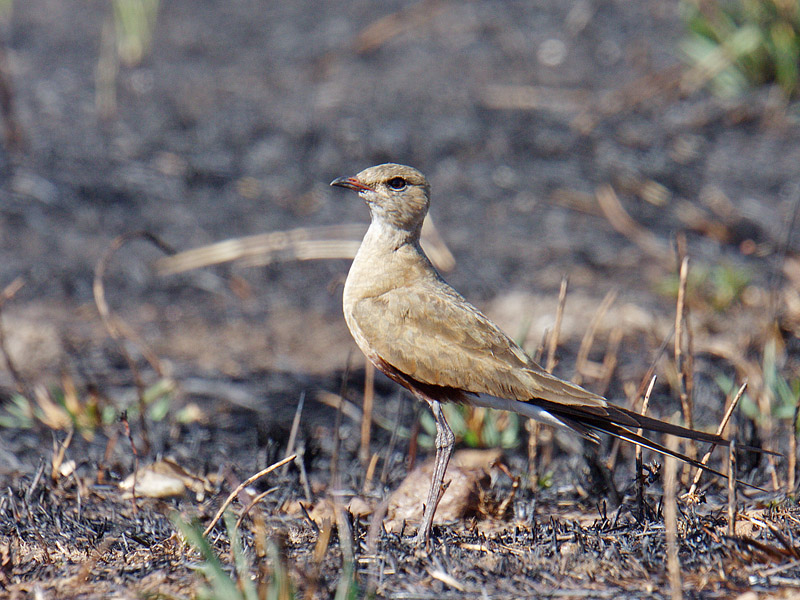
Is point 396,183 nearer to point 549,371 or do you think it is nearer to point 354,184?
point 354,184

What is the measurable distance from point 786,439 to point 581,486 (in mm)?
1258

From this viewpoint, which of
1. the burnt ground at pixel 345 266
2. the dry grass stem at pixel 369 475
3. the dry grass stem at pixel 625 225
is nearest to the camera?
the burnt ground at pixel 345 266

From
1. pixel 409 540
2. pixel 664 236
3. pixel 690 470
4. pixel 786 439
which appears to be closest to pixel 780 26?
pixel 664 236

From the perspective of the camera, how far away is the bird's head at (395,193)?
139 inches

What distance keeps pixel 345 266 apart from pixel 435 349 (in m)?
3.30

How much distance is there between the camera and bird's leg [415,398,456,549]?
9.85 ft

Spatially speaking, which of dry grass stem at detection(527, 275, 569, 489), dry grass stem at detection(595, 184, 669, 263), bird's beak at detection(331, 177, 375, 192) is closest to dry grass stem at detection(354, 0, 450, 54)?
dry grass stem at detection(595, 184, 669, 263)

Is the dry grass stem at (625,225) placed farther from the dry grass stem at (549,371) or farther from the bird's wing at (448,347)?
the bird's wing at (448,347)

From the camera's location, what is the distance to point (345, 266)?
640 centimetres

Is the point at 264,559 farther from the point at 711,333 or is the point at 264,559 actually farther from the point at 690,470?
the point at 711,333

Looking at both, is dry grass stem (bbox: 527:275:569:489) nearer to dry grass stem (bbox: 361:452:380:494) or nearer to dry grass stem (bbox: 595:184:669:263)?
dry grass stem (bbox: 361:452:380:494)

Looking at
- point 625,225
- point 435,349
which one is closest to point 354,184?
point 435,349

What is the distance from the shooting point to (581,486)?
360 cm

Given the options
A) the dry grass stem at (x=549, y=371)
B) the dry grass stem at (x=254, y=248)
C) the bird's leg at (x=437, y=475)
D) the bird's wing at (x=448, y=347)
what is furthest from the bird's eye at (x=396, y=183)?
the dry grass stem at (x=254, y=248)
